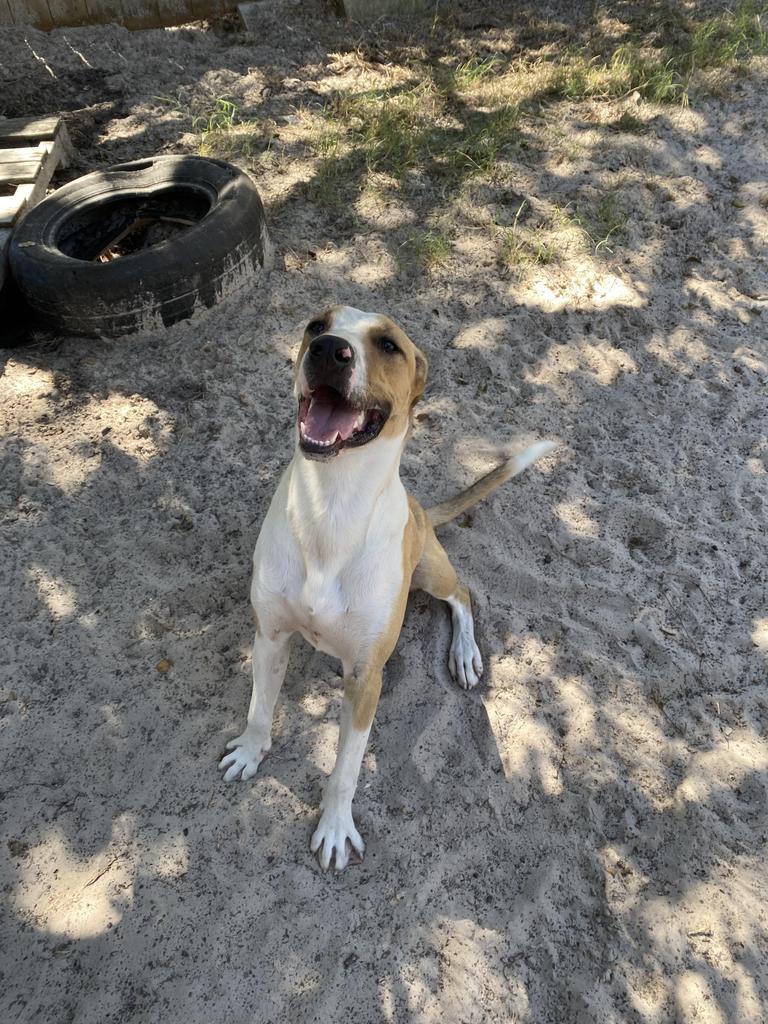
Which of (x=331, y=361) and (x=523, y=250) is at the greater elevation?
(x=331, y=361)

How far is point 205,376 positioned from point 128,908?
9.52 feet

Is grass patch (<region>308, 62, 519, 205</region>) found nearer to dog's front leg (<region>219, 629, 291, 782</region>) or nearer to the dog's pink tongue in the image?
the dog's pink tongue

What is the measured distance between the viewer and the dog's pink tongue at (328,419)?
2.25 meters

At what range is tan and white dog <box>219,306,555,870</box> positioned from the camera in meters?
2.26

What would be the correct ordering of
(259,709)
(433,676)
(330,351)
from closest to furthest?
(330,351) < (259,709) < (433,676)

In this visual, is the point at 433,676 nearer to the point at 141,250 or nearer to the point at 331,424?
the point at 331,424

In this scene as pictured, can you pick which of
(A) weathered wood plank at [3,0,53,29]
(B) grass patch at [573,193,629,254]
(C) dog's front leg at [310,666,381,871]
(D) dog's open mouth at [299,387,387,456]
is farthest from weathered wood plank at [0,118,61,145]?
(C) dog's front leg at [310,666,381,871]

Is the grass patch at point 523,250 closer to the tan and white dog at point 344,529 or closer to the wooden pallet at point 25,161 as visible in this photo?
the tan and white dog at point 344,529

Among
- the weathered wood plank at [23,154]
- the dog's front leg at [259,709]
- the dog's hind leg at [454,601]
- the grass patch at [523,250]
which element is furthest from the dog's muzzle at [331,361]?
the weathered wood plank at [23,154]

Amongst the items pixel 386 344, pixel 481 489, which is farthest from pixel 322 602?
pixel 481 489

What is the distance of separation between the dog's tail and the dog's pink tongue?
4.63 ft

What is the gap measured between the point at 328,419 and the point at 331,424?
0.07 ft

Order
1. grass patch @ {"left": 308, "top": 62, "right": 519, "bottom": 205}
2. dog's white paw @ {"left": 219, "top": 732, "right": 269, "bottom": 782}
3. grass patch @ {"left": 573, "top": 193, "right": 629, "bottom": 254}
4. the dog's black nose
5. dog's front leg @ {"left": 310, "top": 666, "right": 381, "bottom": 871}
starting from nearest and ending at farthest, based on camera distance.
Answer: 1. the dog's black nose
2. dog's front leg @ {"left": 310, "top": 666, "right": 381, "bottom": 871}
3. dog's white paw @ {"left": 219, "top": 732, "right": 269, "bottom": 782}
4. grass patch @ {"left": 573, "top": 193, "right": 629, "bottom": 254}
5. grass patch @ {"left": 308, "top": 62, "right": 519, "bottom": 205}

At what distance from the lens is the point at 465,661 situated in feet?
10.8
